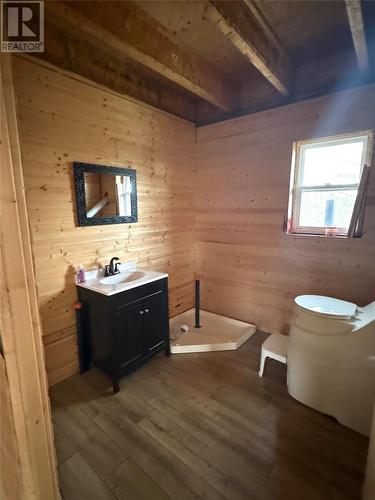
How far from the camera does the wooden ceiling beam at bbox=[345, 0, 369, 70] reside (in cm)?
131

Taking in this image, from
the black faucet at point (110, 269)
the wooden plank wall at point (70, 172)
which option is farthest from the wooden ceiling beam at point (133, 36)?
the black faucet at point (110, 269)

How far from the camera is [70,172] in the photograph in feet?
6.57

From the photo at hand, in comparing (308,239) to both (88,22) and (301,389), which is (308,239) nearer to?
(301,389)

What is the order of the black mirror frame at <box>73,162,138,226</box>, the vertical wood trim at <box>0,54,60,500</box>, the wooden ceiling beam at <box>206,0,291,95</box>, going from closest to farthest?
1. the vertical wood trim at <box>0,54,60,500</box>
2. the wooden ceiling beam at <box>206,0,291,95</box>
3. the black mirror frame at <box>73,162,138,226</box>

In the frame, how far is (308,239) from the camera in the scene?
2459mm

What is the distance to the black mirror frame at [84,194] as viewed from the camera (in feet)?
6.69

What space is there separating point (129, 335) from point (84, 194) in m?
1.25

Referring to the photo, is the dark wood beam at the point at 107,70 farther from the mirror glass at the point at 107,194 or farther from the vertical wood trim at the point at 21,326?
the vertical wood trim at the point at 21,326

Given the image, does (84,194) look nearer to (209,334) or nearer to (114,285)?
(114,285)

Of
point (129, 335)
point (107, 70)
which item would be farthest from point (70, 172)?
point (129, 335)

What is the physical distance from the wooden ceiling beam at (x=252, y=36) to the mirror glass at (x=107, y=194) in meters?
1.38

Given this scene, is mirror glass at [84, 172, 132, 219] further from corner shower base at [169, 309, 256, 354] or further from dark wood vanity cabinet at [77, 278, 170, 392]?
corner shower base at [169, 309, 256, 354]

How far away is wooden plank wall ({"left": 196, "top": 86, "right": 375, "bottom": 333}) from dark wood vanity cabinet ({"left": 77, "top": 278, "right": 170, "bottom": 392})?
3.50ft

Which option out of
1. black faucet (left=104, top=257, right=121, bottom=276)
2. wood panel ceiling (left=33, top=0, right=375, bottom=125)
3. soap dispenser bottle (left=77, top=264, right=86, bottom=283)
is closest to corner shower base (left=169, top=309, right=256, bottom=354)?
black faucet (left=104, top=257, right=121, bottom=276)
